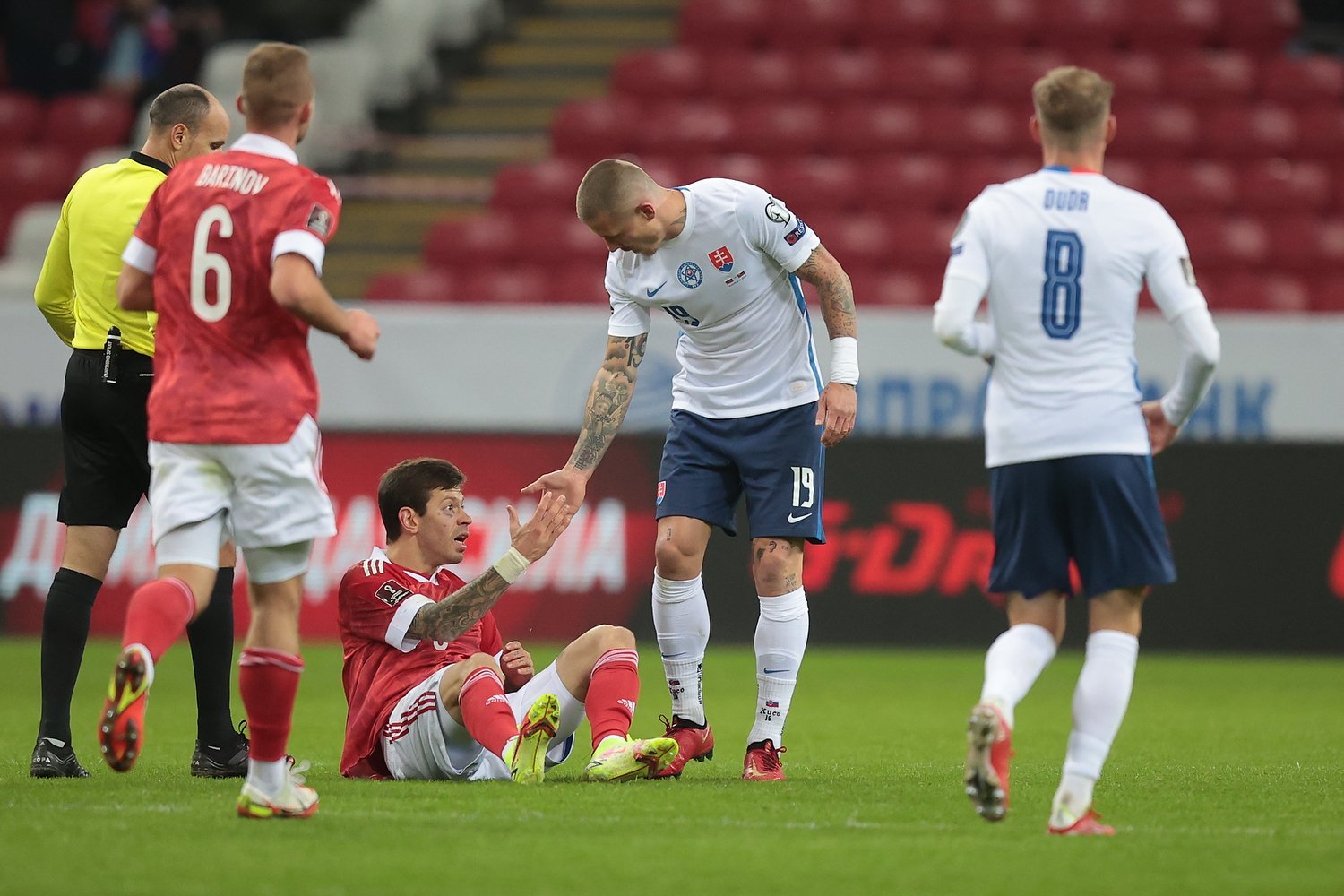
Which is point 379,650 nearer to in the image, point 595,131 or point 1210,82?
point 595,131

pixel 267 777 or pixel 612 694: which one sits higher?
pixel 612 694

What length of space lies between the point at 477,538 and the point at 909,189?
5513mm

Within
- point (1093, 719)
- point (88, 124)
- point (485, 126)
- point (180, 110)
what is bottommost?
point (1093, 719)

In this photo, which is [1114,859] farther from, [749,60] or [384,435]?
[749,60]

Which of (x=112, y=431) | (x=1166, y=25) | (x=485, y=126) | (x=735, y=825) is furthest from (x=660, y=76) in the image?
(x=735, y=825)

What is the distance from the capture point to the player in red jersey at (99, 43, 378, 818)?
441cm

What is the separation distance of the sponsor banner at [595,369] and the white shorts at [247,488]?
297 inches

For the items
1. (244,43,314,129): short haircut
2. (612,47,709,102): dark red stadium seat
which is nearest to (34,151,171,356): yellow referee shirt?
(244,43,314,129): short haircut

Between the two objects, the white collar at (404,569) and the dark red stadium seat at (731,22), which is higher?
the dark red stadium seat at (731,22)

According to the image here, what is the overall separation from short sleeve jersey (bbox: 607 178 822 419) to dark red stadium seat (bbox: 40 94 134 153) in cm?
1193

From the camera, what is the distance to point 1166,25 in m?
15.7

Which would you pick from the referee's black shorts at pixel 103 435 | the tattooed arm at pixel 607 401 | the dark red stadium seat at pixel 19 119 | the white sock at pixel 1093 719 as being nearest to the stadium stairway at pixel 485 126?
the dark red stadium seat at pixel 19 119

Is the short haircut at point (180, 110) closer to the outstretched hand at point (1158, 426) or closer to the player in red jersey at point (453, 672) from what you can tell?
the player in red jersey at point (453, 672)

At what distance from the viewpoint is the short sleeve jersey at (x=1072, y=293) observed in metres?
4.46
